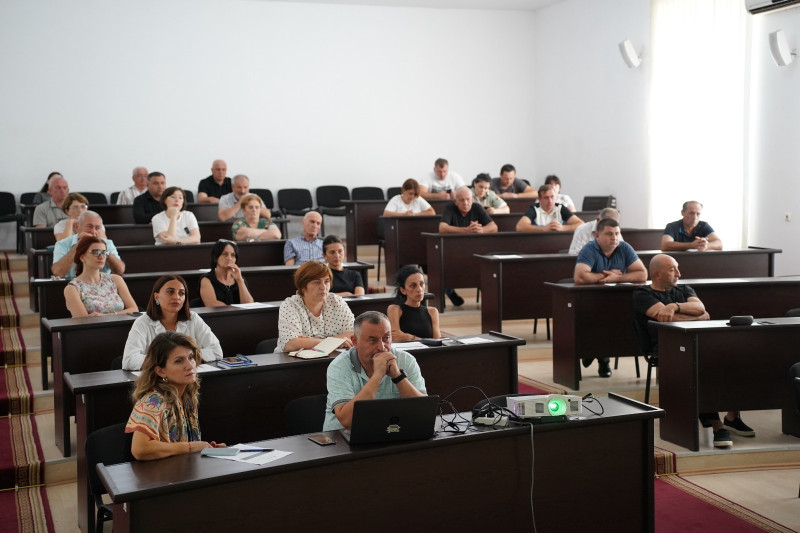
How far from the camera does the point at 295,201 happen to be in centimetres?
1234

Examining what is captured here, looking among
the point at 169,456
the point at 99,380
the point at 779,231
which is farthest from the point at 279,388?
the point at 779,231

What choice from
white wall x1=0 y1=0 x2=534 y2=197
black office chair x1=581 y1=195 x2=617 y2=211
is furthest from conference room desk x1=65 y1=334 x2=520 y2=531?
white wall x1=0 y1=0 x2=534 y2=197

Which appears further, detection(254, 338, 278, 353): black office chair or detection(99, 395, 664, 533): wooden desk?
detection(254, 338, 278, 353): black office chair

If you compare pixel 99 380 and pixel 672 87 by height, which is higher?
pixel 672 87

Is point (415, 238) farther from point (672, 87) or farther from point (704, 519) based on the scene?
point (704, 519)

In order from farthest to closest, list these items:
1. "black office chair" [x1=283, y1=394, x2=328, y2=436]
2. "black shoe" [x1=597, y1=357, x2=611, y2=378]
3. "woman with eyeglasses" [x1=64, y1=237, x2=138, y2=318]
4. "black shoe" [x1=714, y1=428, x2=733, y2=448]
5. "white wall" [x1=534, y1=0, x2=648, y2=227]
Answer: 1. "white wall" [x1=534, y1=0, x2=648, y2=227]
2. "black shoe" [x1=597, y1=357, x2=611, y2=378]
3. "woman with eyeglasses" [x1=64, y1=237, x2=138, y2=318]
4. "black shoe" [x1=714, y1=428, x2=733, y2=448]
5. "black office chair" [x1=283, y1=394, x2=328, y2=436]

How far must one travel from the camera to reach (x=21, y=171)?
11430mm

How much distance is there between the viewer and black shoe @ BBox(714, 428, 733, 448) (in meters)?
4.92

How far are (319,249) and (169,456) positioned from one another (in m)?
4.53

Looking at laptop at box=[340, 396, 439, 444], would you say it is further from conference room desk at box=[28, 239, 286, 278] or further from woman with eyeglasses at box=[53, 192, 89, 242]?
woman with eyeglasses at box=[53, 192, 89, 242]

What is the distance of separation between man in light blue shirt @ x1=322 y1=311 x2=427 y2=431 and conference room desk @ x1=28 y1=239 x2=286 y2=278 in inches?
165

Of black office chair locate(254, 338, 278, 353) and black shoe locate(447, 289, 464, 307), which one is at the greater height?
black office chair locate(254, 338, 278, 353)

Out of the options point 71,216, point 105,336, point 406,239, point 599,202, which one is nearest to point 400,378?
point 105,336

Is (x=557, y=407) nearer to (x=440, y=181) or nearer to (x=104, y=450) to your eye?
(x=104, y=450)
